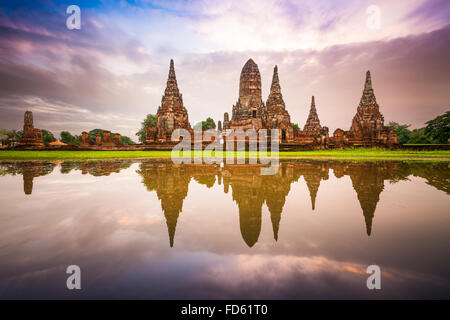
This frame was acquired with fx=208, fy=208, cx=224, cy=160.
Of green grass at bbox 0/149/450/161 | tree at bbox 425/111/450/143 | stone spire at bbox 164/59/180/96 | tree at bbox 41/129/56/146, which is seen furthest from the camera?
tree at bbox 41/129/56/146

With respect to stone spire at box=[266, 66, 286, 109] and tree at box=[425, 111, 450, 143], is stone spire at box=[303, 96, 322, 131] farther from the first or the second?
tree at box=[425, 111, 450, 143]

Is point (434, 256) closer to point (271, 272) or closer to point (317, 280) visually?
point (317, 280)

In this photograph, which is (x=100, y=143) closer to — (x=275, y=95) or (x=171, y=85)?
(x=171, y=85)

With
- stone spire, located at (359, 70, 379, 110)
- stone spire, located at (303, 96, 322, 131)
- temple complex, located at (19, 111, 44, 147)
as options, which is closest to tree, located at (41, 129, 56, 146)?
temple complex, located at (19, 111, 44, 147)

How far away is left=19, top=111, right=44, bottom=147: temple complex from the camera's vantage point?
80.0 ft

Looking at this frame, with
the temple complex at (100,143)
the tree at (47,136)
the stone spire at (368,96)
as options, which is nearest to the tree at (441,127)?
the stone spire at (368,96)

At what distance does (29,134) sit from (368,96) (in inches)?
1685


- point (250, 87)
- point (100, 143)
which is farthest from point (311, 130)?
point (100, 143)

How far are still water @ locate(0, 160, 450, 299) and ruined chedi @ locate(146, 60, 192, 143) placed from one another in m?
24.8

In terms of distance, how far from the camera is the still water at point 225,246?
149 centimetres

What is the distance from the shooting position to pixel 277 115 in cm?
2747
